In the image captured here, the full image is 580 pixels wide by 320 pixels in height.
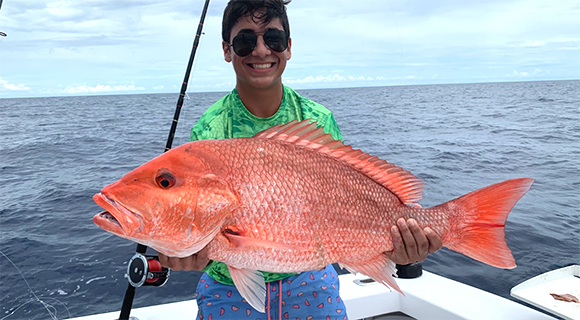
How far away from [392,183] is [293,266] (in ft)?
2.19

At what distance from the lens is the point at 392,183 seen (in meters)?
2.07

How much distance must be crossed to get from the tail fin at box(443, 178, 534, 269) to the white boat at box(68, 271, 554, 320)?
52.3 inches

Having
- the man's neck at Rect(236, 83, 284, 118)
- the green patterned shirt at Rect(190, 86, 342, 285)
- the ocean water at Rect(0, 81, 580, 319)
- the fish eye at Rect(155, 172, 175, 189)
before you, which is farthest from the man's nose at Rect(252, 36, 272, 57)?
the ocean water at Rect(0, 81, 580, 319)

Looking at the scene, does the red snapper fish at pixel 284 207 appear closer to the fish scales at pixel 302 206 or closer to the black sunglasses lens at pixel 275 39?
the fish scales at pixel 302 206

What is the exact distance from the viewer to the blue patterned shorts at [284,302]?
92.9 inches

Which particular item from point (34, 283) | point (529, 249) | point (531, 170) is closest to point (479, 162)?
point (531, 170)

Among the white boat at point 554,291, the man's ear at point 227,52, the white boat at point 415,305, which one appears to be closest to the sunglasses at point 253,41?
the man's ear at point 227,52

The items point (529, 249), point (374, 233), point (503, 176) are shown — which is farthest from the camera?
point (503, 176)

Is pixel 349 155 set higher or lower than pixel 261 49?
lower

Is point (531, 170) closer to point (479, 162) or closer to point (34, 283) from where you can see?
point (479, 162)

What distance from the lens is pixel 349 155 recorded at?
2.03m

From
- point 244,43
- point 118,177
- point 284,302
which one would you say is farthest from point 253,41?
point 118,177

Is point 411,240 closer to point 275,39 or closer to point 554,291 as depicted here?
point 275,39

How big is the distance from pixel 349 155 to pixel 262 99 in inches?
29.2
